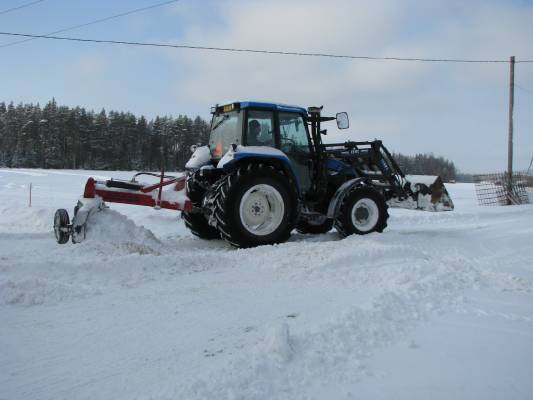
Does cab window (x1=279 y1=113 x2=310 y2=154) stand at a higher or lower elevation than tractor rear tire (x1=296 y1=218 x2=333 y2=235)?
higher

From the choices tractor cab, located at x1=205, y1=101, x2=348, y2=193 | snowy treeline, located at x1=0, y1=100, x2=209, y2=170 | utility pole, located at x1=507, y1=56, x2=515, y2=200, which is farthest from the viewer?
snowy treeline, located at x1=0, y1=100, x2=209, y2=170

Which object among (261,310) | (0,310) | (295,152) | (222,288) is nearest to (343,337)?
(261,310)

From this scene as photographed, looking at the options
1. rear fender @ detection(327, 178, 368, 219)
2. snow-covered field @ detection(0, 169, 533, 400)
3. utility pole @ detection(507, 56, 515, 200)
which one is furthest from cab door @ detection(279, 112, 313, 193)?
utility pole @ detection(507, 56, 515, 200)

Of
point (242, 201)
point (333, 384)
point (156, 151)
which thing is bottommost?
point (333, 384)

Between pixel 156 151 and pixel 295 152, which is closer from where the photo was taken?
pixel 295 152

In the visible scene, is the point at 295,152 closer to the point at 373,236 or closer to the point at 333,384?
the point at 373,236

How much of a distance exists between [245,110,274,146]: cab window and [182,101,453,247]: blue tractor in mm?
15

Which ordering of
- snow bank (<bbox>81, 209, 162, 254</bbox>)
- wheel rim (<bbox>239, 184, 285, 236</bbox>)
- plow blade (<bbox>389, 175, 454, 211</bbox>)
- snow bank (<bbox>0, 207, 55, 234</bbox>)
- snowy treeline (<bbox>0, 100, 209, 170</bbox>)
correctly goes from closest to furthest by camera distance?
snow bank (<bbox>81, 209, 162, 254</bbox>) → wheel rim (<bbox>239, 184, 285, 236</bbox>) → snow bank (<bbox>0, 207, 55, 234</bbox>) → plow blade (<bbox>389, 175, 454, 211</bbox>) → snowy treeline (<bbox>0, 100, 209, 170</bbox>)

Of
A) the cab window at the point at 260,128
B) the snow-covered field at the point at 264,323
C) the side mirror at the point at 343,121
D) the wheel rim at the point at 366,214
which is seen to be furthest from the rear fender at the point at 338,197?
the snow-covered field at the point at 264,323

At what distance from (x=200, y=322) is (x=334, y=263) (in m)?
2.02

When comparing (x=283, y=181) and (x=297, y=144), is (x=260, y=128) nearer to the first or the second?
(x=297, y=144)

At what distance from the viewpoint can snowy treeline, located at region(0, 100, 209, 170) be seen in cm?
5588

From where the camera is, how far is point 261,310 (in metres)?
3.23

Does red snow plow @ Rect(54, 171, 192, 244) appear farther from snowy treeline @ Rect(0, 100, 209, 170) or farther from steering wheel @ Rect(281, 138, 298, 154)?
snowy treeline @ Rect(0, 100, 209, 170)
